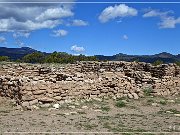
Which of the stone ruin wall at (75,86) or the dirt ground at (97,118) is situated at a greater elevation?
the stone ruin wall at (75,86)

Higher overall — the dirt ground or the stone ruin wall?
the stone ruin wall

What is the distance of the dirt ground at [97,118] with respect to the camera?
11.3m

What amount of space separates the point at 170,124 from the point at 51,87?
15.9 ft

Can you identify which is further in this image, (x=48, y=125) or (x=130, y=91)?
(x=130, y=91)

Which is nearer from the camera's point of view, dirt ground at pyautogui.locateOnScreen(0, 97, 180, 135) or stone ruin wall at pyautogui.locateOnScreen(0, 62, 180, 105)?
dirt ground at pyautogui.locateOnScreen(0, 97, 180, 135)

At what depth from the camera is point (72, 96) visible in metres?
15.4

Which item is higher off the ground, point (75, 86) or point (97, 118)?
point (75, 86)

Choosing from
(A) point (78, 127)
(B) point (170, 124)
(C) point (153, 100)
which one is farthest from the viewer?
(C) point (153, 100)

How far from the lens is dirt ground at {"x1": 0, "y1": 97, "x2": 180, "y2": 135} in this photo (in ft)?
37.0

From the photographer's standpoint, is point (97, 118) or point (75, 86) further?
point (75, 86)

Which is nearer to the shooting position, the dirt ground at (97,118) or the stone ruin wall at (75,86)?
the dirt ground at (97,118)

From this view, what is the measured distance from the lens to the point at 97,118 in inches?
508

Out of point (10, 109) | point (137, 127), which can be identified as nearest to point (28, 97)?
point (10, 109)

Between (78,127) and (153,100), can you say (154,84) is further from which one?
(78,127)
